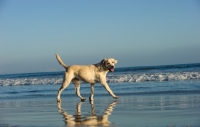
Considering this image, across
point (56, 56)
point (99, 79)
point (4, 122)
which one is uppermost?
point (56, 56)

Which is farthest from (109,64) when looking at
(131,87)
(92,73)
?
(131,87)

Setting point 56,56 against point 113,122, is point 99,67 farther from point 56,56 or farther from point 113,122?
point 113,122

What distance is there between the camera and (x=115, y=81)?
22.1 m

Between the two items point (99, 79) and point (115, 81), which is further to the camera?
point (115, 81)

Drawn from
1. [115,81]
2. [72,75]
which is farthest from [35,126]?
[115,81]

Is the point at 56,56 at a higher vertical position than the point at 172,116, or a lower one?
higher

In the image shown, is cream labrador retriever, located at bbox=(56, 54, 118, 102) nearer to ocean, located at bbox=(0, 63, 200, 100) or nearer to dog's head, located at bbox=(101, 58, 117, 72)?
dog's head, located at bbox=(101, 58, 117, 72)

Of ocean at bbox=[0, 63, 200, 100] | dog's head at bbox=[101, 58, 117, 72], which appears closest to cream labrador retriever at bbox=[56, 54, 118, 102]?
dog's head at bbox=[101, 58, 117, 72]

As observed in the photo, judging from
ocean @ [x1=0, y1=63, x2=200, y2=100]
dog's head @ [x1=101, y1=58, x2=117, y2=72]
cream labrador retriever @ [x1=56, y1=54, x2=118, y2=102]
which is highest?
dog's head @ [x1=101, y1=58, x2=117, y2=72]

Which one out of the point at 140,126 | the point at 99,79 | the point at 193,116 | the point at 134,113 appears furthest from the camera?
the point at 99,79

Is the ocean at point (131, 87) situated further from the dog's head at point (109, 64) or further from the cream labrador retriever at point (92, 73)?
the dog's head at point (109, 64)

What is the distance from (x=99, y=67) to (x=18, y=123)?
4976 millimetres


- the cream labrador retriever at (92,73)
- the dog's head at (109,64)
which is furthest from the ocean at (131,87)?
the dog's head at (109,64)

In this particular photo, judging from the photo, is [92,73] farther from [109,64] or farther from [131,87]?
[131,87]
